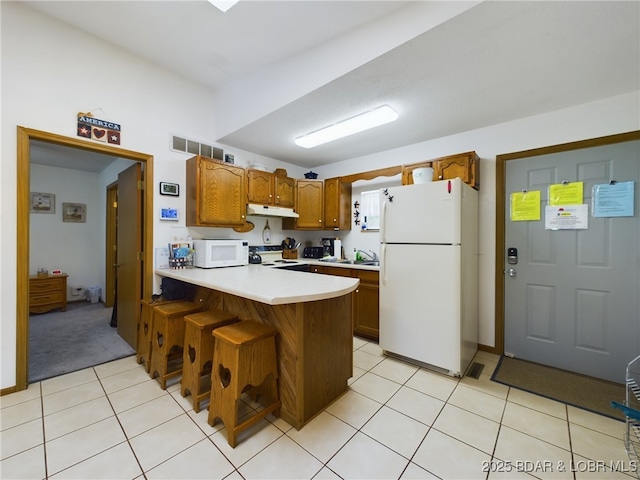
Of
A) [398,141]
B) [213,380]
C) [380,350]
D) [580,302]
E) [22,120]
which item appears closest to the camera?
[213,380]

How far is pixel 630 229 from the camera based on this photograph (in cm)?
219

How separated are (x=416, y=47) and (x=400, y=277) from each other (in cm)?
189

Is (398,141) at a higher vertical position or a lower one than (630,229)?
higher

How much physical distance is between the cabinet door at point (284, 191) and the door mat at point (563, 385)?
10.5 feet

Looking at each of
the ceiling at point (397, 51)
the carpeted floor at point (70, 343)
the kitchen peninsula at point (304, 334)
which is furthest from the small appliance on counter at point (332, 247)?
the carpeted floor at point (70, 343)

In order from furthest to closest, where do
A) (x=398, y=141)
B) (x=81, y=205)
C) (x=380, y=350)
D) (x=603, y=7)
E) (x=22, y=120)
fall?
(x=81, y=205) → (x=398, y=141) → (x=380, y=350) → (x=22, y=120) → (x=603, y=7)

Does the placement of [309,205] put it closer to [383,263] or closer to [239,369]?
[383,263]

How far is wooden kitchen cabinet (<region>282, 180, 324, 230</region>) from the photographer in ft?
13.3

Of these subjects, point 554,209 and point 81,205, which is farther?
point 81,205

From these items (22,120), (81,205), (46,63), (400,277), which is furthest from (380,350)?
(81,205)

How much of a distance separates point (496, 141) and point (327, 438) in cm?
327

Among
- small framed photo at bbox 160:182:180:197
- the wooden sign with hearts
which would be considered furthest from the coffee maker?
the wooden sign with hearts

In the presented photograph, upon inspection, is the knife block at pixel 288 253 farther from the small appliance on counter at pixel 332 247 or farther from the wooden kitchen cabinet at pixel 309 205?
the small appliance on counter at pixel 332 247

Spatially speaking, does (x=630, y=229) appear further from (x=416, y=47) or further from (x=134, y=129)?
(x=134, y=129)
